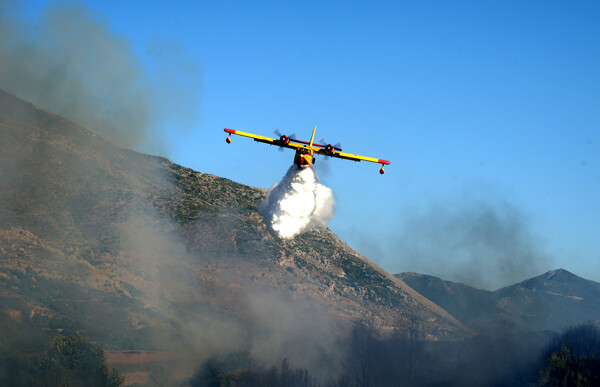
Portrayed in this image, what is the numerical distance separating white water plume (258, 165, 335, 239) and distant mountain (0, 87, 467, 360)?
50482 millimetres

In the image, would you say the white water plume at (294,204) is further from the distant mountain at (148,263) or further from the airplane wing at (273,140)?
the distant mountain at (148,263)

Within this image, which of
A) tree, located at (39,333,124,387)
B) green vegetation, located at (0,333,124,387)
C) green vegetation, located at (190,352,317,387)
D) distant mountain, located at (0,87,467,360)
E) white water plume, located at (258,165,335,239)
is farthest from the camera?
distant mountain, located at (0,87,467,360)

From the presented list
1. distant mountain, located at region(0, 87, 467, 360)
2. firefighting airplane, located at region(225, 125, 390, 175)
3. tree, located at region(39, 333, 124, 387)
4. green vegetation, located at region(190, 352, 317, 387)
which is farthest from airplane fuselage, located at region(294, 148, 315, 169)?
distant mountain, located at region(0, 87, 467, 360)

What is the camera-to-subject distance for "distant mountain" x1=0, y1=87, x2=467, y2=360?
107 metres

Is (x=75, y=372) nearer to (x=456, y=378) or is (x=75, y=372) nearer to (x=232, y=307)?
(x=232, y=307)

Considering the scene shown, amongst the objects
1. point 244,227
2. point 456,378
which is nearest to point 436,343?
point 456,378

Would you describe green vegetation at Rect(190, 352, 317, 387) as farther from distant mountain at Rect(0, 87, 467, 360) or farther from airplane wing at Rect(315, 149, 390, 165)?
airplane wing at Rect(315, 149, 390, 165)

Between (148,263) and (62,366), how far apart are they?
142ft

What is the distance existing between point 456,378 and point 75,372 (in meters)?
75.1

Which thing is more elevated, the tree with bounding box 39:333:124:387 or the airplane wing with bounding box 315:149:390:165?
the airplane wing with bounding box 315:149:390:165

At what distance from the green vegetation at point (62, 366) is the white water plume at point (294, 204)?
42116mm

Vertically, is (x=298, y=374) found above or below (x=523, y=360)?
below

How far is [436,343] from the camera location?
488 ft

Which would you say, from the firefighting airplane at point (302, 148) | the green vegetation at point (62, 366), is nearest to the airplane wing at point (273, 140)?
the firefighting airplane at point (302, 148)
